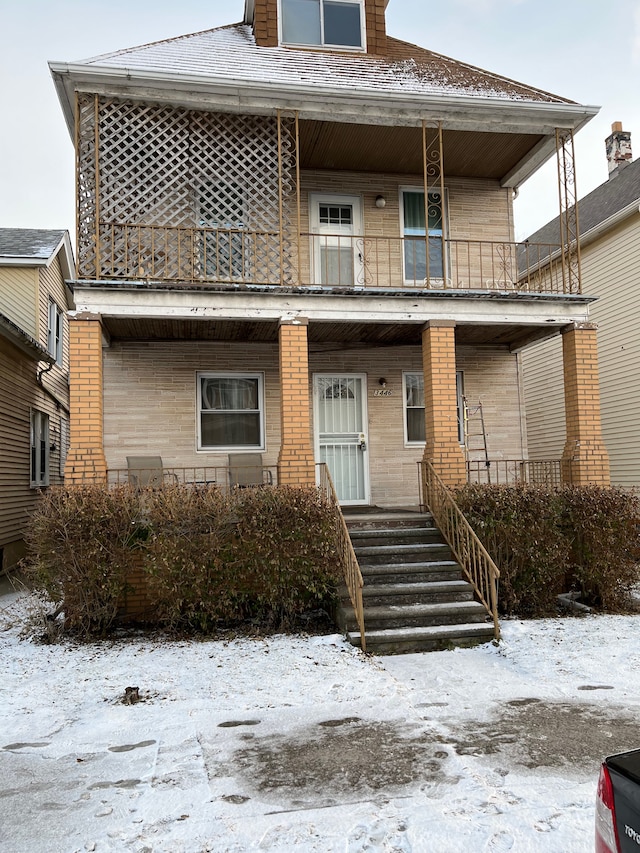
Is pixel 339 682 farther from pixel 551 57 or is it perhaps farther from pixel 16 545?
pixel 551 57

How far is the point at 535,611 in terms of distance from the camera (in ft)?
29.0

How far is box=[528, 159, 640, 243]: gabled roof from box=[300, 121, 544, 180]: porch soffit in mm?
3888

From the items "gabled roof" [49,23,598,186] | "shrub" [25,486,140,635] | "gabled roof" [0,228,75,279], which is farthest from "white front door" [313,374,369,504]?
"gabled roof" [0,228,75,279]

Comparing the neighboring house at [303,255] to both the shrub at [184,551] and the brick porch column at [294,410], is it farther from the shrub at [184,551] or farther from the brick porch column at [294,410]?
the shrub at [184,551]

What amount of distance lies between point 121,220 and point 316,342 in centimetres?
384

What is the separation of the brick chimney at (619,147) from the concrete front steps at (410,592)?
1498 centimetres

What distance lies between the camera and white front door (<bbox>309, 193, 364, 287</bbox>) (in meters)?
11.6

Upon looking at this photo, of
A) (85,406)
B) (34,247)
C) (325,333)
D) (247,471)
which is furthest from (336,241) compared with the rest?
(34,247)

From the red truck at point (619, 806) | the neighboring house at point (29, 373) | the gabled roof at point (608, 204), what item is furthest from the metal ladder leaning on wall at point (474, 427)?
the red truck at point (619, 806)

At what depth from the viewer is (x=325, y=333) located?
36.7 feet

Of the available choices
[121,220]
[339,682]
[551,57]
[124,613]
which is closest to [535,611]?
[339,682]

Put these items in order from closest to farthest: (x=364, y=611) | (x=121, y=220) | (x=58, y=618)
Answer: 1. (x=364, y=611)
2. (x=58, y=618)
3. (x=121, y=220)

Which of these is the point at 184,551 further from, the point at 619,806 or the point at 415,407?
→ the point at 619,806

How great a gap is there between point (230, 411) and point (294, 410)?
2.30m
